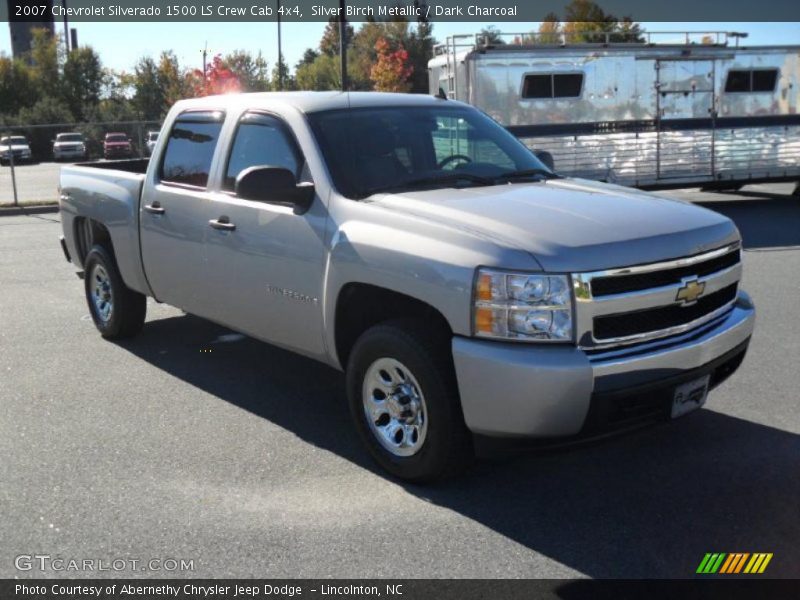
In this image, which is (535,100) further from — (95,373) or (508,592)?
(508,592)

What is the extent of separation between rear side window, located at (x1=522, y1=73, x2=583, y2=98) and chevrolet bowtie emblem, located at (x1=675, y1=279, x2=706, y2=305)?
11.2 metres

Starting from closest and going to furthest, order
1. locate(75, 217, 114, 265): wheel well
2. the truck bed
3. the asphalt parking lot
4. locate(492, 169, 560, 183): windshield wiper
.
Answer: the asphalt parking lot, locate(492, 169, 560, 183): windshield wiper, the truck bed, locate(75, 217, 114, 265): wheel well

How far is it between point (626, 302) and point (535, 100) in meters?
11.7

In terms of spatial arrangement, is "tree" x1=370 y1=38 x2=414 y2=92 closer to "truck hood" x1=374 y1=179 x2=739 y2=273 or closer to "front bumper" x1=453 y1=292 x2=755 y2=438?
"truck hood" x1=374 y1=179 x2=739 y2=273

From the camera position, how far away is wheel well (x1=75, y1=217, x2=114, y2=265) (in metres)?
7.26

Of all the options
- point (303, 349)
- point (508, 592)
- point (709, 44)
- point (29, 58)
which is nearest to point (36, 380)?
point (303, 349)

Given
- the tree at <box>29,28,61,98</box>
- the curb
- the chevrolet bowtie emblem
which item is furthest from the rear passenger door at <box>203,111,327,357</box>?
the tree at <box>29,28,61,98</box>

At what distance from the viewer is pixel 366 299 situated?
4676 millimetres

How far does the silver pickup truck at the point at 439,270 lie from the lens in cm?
389

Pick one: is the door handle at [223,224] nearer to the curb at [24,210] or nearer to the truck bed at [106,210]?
the truck bed at [106,210]

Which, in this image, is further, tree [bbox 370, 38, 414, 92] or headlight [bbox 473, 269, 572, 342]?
tree [bbox 370, 38, 414, 92]

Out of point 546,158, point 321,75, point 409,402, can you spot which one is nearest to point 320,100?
point 546,158

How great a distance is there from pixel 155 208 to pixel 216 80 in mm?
57113

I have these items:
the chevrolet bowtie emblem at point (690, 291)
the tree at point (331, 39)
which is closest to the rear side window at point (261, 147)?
the chevrolet bowtie emblem at point (690, 291)
